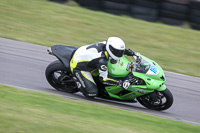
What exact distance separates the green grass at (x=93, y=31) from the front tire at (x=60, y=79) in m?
3.86

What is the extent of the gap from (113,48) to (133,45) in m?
5.88

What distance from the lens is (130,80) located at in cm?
635

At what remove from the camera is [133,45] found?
1180cm

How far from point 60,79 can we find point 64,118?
7.70 feet

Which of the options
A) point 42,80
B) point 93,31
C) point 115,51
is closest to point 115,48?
point 115,51

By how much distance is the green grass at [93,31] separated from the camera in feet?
36.0

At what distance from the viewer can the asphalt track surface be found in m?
6.83

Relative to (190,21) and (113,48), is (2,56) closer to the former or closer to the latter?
(113,48)

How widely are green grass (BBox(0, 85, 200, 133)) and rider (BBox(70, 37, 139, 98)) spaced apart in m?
0.55

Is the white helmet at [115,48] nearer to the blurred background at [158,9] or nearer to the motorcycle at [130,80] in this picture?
the motorcycle at [130,80]

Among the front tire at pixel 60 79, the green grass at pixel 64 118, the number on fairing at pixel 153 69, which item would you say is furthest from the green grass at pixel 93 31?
the green grass at pixel 64 118

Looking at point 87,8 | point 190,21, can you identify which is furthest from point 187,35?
point 87,8

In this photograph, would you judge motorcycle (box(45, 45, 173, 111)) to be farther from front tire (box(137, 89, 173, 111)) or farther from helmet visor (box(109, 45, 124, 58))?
helmet visor (box(109, 45, 124, 58))

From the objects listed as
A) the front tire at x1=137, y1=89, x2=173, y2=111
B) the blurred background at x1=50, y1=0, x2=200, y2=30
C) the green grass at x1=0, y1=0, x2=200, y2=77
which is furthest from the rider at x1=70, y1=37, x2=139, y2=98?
the blurred background at x1=50, y1=0, x2=200, y2=30
